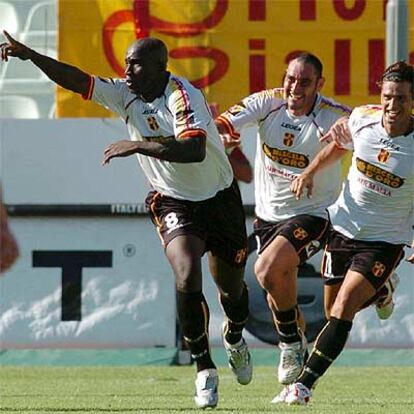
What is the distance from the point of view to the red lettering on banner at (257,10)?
15.8 meters

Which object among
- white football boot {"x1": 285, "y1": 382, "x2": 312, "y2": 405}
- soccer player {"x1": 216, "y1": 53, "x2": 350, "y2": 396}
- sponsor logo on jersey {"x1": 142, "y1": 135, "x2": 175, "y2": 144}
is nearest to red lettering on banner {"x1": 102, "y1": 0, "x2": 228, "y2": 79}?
soccer player {"x1": 216, "y1": 53, "x2": 350, "y2": 396}

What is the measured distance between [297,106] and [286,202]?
2.26 feet

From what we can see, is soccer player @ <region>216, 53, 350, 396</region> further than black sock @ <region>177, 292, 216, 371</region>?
Yes

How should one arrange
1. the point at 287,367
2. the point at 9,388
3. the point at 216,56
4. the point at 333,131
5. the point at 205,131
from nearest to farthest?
1. the point at 205,131
2. the point at 333,131
3. the point at 287,367
4. the point at 9,388
5. the point at 216,56

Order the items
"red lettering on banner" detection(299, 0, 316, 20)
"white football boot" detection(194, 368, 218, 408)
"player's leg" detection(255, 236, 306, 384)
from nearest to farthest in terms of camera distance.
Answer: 1. "white football boot" detection(194, 368, 218, 408)
2. "player's leg" detection(255, 236, 306, 384)
3. "red lettering on banner" detection(299, 0, 316, 20)

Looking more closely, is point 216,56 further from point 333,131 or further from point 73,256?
point 333,131

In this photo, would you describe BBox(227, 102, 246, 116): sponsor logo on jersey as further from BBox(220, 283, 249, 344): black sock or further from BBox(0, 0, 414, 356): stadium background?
BBox(0, 0, 414, 356): stadium background

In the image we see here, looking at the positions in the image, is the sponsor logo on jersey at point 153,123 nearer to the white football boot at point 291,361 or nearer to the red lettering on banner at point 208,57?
the white football boot at point 291,361

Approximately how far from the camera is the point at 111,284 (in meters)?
15.8

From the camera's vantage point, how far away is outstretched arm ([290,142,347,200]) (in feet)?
33.9

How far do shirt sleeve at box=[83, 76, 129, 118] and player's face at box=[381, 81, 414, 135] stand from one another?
1.62 meters

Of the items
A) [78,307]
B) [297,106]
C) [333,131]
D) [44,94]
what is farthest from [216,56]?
[333,131]

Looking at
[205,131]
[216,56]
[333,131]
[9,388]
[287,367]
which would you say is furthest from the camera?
[216,56]

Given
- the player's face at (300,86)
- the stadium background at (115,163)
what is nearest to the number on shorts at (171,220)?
the player's face at (300,86)
